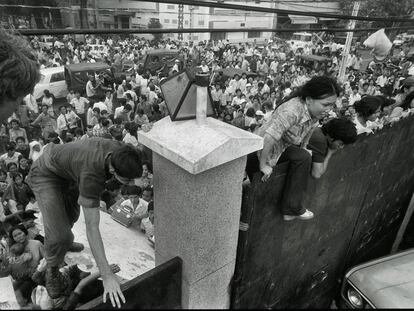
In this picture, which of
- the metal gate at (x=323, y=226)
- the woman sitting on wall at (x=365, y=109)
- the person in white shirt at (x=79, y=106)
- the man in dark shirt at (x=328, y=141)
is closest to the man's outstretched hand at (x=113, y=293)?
the metal gate at (x=323, y=226)

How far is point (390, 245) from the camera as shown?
6359 millimetres

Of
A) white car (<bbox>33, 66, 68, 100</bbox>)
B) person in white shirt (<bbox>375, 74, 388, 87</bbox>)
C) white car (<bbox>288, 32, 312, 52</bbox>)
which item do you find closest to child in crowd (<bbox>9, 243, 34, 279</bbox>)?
white car (<bbox>33, 66, 68, 100</bbox>)

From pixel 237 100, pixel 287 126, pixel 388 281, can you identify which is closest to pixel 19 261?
pixel 287 126

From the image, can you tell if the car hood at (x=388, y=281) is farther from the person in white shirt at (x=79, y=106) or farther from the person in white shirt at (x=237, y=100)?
the person in white shirt at (x=79, y=106)

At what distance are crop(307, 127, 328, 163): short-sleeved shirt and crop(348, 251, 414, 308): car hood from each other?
1.88 meters

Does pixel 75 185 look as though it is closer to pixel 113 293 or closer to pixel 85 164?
pixel 85 164

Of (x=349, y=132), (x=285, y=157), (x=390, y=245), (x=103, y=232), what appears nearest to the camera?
(x=285, y=157)

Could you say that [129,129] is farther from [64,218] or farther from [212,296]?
[212,296]

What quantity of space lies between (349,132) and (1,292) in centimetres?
361

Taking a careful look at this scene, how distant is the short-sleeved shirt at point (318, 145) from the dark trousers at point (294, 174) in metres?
0.18

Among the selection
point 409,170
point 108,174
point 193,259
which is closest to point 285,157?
point 193,259

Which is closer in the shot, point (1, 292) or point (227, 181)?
point (227, 181)

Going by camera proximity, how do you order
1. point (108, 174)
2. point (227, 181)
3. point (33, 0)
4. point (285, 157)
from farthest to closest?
point (33, 0) < point (285, 157) < point (108, 174) < point (227, 181)

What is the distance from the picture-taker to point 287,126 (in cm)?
275
